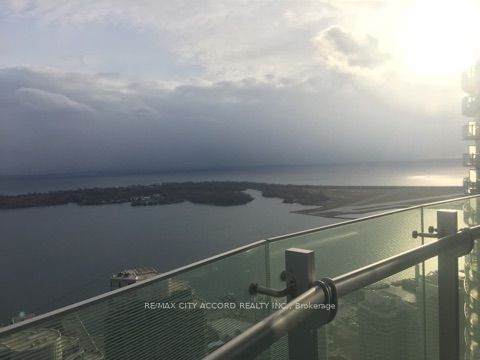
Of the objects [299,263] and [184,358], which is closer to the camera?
[299,263]

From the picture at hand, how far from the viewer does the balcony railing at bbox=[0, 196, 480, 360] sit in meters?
0.98

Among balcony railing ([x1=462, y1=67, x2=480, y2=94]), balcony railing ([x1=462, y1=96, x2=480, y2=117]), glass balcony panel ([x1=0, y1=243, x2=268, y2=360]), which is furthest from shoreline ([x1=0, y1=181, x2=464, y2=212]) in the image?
glass balcony panel ([x1=0, y1=243, x2=268, y2=360])

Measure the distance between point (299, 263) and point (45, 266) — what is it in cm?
3146

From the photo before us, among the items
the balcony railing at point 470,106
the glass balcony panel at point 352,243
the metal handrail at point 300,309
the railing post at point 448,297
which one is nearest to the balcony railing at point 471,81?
the balcony railing at point 470,106

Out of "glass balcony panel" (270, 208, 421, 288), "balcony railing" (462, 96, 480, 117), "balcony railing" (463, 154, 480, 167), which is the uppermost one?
"balcony railing" (462, 96, 480, 117)

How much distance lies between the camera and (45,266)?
29.0m

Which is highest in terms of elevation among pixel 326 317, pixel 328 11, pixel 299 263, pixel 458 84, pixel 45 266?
pixel 328 11

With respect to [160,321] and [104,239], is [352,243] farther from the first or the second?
[104,239]

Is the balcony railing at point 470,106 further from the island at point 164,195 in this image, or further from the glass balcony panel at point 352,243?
the island at point 164,195

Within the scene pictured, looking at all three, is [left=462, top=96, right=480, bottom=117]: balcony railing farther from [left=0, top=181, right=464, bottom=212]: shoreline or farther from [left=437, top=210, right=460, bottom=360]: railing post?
[left=0, top=181, right=464, bottom=212]: shoreline

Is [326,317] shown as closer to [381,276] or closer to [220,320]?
[381,276]

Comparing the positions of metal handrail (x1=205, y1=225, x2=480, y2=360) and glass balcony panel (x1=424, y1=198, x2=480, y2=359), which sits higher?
metal handrail (x1=205, y1=225, x2=480, y2=360)

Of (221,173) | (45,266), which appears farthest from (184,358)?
(221,173)

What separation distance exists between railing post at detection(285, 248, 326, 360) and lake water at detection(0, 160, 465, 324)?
23020 mm
